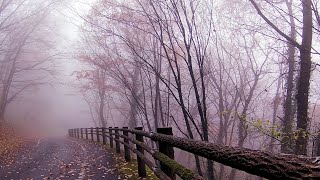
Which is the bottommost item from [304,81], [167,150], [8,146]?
A: [8,146]

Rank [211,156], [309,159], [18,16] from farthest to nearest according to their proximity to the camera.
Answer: [18,16], [211,156], [309,159]

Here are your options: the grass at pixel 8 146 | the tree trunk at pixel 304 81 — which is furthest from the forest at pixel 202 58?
the grass at pixel 8 146

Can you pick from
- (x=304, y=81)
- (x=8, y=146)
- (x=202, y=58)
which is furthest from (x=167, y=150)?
(x=8, y=146)

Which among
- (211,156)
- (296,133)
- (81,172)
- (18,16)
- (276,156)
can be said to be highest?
(18,16)

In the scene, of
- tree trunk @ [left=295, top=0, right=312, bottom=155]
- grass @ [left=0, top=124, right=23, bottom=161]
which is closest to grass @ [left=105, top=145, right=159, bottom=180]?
tree trunk @ [left=295, top=0, right=312, bottom=155]

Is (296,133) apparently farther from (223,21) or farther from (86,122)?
(86,122)

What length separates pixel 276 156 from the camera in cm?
153

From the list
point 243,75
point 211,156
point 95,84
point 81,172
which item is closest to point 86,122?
point 95,84

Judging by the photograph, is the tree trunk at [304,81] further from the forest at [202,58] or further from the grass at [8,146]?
the grass at [8,146]

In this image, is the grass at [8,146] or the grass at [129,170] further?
the grass at [8,146]

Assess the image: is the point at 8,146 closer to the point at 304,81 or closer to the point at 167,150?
the point at 167,150

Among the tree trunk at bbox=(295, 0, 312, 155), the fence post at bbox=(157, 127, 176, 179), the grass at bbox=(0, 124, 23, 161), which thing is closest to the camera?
the fence post at bbox=(157, 127, 176, 179)

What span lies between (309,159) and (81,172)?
8186 millimetres

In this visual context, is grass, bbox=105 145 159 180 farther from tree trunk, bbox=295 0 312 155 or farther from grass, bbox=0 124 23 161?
grass, bbox=0 124 23 161
